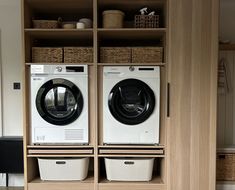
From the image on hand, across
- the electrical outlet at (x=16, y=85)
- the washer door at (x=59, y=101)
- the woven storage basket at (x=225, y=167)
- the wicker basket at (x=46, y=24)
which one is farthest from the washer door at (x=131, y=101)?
the electrical outlet at (x=16, y=85)

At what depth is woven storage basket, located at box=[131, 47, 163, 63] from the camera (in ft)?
8.63

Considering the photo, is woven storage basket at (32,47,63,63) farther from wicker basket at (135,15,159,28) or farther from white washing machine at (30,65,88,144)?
wicker basket at (135,15,159,28)

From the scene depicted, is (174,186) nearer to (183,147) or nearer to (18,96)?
(183,147)

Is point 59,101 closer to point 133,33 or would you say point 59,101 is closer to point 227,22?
point 133,33

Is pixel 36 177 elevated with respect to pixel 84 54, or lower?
lower

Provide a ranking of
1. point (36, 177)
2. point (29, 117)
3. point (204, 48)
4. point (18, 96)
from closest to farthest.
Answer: point (204, 48) → point (29, 117) → point (36, 177) → point (18, 96)

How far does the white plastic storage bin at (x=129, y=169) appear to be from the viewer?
8.66ft

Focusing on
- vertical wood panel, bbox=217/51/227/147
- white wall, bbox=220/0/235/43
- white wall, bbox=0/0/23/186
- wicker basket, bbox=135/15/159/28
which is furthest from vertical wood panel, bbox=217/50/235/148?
white wall, bbox=0/0/23/186

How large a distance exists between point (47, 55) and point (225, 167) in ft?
7.87

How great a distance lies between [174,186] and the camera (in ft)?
8.32

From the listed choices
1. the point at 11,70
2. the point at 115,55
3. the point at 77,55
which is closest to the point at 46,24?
the point at 77,55

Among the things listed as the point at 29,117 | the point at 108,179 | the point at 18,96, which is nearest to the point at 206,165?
the point at 108,179

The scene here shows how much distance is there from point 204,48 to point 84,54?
3.98ft

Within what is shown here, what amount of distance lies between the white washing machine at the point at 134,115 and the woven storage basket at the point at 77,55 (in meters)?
0.24
